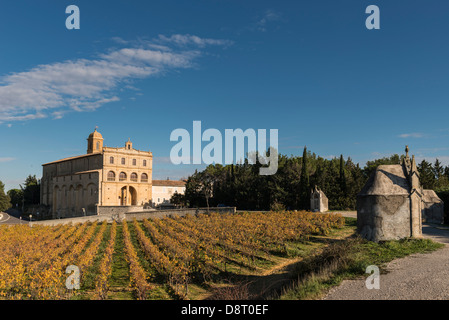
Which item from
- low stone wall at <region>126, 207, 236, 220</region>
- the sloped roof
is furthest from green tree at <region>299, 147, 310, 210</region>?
the sloped roof

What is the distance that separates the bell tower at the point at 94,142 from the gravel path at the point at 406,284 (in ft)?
208

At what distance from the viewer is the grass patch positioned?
1012 centimetres

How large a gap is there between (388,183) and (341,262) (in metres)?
7.63

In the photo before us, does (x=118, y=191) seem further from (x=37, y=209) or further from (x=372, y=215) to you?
(x=372, y=215)

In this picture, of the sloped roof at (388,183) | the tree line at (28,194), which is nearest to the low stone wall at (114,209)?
the sloped roof at (388,183)

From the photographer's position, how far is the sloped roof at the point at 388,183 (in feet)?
56.9

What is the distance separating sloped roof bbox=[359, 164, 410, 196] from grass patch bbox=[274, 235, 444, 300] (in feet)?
8.77

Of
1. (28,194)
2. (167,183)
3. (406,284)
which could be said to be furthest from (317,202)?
(28,194)

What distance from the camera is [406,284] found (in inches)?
395

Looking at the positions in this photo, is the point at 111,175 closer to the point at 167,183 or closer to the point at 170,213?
the point at 167,183

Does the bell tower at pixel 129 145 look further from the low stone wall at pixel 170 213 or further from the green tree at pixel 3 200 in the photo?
the green tree at pixel 3 200
